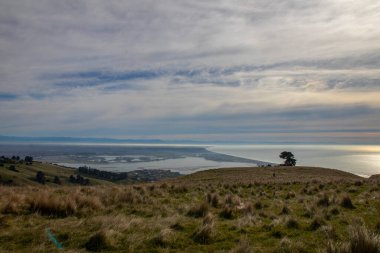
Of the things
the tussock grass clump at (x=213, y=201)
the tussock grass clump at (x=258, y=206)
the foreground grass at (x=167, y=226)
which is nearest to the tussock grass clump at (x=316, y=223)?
the foreground grass at (x=167, y=226)

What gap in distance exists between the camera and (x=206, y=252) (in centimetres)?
732

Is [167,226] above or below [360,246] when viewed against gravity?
below

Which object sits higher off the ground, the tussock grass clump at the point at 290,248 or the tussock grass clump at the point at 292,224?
the tussock grass clump at the point at 290,248

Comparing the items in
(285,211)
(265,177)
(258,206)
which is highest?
(285,211)

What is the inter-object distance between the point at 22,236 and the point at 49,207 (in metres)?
3.13

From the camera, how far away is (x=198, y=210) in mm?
12312

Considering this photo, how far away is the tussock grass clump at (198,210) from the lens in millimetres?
12053

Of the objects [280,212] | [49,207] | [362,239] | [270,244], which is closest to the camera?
[362,239]

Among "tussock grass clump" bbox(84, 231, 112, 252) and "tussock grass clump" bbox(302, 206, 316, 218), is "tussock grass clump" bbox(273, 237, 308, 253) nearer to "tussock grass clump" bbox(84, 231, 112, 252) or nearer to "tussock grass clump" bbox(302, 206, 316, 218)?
"tussock grass clump" bbox(84, 231, 112, 252)

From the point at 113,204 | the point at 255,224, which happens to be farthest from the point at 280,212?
the point at 113,204

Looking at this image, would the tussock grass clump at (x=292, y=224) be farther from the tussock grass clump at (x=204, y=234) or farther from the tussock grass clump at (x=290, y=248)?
the tussock grass clump at (x=204, y=234)

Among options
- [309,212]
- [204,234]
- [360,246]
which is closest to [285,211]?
[309,212]

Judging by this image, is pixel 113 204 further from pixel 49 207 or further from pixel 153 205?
pixel 49 207

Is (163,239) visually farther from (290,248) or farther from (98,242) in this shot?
(290,248)
